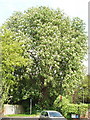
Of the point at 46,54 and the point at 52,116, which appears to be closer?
the point at 52,116

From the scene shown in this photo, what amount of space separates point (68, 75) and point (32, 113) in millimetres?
5153

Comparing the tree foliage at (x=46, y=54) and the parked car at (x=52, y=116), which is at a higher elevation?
the tree foliage at (x=46, y=54)

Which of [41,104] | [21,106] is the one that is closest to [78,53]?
[41,104]

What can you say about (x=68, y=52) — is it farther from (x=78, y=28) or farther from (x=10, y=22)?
(x=10, y=22)

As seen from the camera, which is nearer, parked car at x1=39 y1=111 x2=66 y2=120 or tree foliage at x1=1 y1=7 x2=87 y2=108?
parked car at x1=39 y1=111 x2=66 y2=120

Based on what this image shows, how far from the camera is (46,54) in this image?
21.7 m

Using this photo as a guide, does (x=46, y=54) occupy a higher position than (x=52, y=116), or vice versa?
(x=46, y=54)

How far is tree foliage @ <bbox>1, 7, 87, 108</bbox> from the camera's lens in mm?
22078

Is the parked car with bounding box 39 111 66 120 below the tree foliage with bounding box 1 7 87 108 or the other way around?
below

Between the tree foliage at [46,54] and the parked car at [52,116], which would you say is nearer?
the parked car at [52,116]

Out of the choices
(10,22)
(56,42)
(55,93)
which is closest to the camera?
(56,42)

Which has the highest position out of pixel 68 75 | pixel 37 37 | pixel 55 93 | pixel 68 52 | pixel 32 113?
pixel 37 37

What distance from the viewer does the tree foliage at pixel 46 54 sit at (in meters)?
22.1

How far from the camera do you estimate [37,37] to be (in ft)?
74.1
